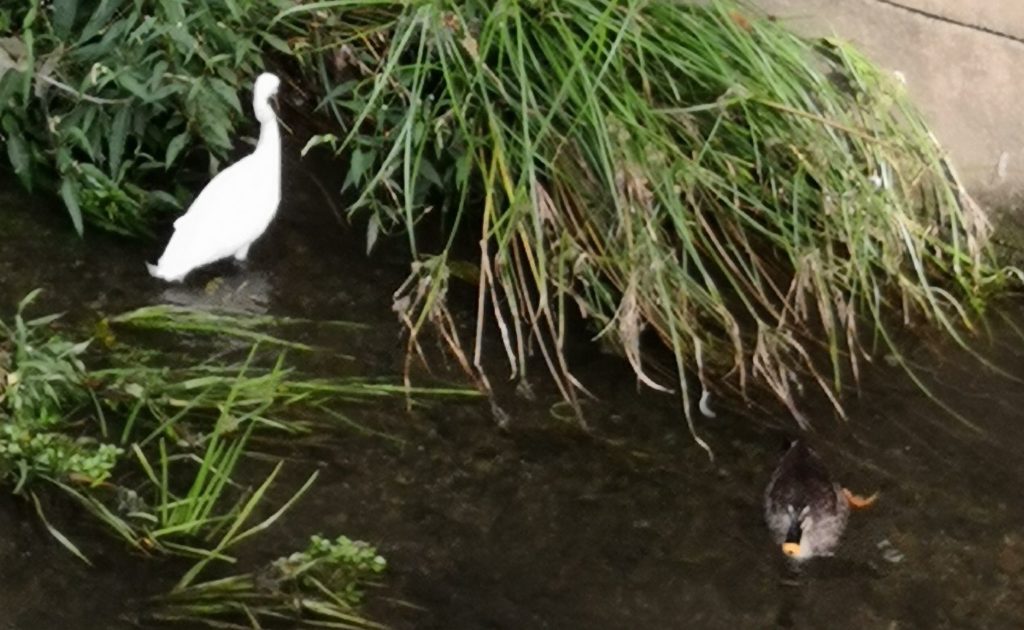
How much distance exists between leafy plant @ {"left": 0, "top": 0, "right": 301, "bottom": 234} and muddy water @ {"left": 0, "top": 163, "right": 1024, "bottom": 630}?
15cm

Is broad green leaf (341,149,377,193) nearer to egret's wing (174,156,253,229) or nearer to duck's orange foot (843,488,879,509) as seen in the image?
egret's wing (174,156,253,229)

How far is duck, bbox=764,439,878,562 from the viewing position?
11.5 ft

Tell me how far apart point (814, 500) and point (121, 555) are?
1.45m

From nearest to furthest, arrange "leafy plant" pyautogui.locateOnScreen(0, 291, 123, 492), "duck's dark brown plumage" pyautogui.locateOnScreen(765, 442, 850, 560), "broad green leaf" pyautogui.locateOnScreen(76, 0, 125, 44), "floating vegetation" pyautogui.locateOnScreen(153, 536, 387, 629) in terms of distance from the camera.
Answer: "floating vegetation" pyautogui.locateOnScreen(153, 536, 387, 629) < "leafy plant" pyautogui.locateOnScreen(0, 291, 123, 492) < "duck's dark brown plumage" pyautogui.locateOnScreen(765, 442, 850, 560) < "broad green leaf" pyautogui.locateOnScreen(76, 0, 125, 44)

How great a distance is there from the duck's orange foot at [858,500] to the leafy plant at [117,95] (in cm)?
186

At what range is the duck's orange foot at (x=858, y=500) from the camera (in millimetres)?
3711

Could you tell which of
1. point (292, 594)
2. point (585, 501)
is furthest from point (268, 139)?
point (292, 594)

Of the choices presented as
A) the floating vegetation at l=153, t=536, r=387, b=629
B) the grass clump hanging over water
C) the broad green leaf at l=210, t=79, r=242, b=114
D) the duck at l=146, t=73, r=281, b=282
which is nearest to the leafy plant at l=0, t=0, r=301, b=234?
the broad green leaf at l=210, t=79, r=242, b=114

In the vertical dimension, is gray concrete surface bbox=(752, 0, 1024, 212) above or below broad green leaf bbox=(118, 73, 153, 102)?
above

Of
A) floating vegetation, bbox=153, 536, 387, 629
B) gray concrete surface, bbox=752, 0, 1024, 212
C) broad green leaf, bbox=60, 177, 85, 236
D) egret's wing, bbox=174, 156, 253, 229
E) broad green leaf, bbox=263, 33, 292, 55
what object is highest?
gray concrete surface, bbox=752, 0, 1024, 212

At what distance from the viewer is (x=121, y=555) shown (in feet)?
10.4

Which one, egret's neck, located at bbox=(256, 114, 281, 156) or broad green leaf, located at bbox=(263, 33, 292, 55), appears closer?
egret's neck, located at bbox=(256, 114, 281, 156)

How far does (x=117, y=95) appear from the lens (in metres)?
4.35

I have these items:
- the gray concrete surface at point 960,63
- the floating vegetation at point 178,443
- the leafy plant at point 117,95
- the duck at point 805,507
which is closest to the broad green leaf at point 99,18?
the leafy plant at point 117,95
